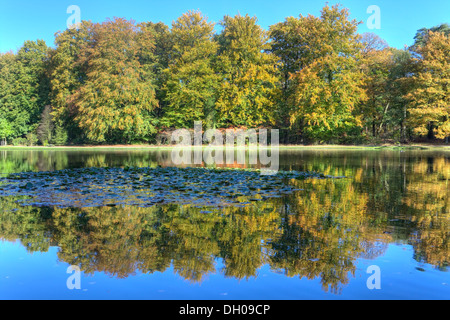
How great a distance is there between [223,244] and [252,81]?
3927 cm

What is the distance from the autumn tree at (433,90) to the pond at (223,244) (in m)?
31.5

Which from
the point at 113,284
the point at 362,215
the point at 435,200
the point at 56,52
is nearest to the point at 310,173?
the point at 435,200

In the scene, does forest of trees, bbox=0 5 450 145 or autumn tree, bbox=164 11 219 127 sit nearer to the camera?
forest of trees, bbox=0 5 450 145

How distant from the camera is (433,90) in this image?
36.6m

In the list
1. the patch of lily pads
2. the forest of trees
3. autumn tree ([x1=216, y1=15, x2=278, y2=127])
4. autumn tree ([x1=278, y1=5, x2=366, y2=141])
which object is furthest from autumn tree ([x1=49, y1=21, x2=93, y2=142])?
the patch of lily pads

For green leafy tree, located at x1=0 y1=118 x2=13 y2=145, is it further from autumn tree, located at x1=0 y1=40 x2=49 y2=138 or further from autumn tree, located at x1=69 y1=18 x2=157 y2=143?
autumn tree, located at x1=69 y1=18 x2=157 y2=143

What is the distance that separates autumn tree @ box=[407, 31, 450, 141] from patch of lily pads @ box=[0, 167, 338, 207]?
2911 centimetres

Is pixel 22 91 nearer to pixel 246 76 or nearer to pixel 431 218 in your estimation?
pixel 246 76

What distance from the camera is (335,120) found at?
1601 inches

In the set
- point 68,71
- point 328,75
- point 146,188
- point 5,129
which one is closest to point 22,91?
point 5,129

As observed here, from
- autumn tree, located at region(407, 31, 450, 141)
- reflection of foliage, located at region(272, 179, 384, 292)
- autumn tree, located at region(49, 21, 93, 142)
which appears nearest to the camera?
reflection of foliage, located at region(272, 179, 384, 292)

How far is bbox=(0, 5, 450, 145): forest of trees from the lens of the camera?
130 ft

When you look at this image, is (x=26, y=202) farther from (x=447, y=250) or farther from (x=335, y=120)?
(x=335, y=120)
